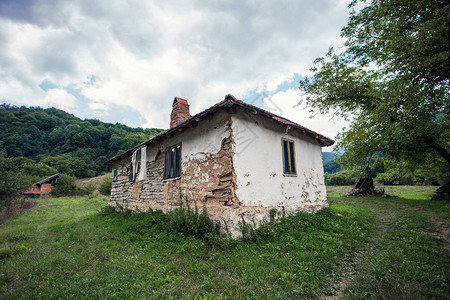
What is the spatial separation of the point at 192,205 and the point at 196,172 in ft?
3.60

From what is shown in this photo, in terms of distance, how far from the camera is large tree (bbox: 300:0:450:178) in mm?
7227

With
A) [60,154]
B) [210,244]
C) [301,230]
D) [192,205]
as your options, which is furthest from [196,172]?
[60,154]

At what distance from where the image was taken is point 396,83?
8.19 metres

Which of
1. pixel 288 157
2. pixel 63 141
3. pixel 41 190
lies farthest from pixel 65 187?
pixel 288 157

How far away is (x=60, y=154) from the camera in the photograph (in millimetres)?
48000

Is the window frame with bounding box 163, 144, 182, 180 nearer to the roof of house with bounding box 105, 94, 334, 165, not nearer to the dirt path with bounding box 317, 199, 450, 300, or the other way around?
the roof of house with bounding box 105, 94, 334, 165

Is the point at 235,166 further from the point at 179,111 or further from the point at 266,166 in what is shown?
the point at 179,111

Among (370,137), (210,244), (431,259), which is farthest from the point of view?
(370,137)

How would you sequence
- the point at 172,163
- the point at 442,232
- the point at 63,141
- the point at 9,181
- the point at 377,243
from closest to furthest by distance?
the point at 377,243 → the point at 442,232 → the point at 172,163 → the point at 9,181 → the point at 63,141

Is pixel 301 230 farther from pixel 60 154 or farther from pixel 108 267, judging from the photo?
pixel 60 154

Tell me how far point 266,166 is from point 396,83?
718 centimetres

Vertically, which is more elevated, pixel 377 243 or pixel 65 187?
pixel 65 187

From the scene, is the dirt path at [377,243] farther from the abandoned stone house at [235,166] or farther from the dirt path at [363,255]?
the abandoned stone house at [235,166]

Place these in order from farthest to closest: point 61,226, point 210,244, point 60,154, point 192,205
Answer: point 60,154 → point 61,226 → point 192,205 → point 210,244
